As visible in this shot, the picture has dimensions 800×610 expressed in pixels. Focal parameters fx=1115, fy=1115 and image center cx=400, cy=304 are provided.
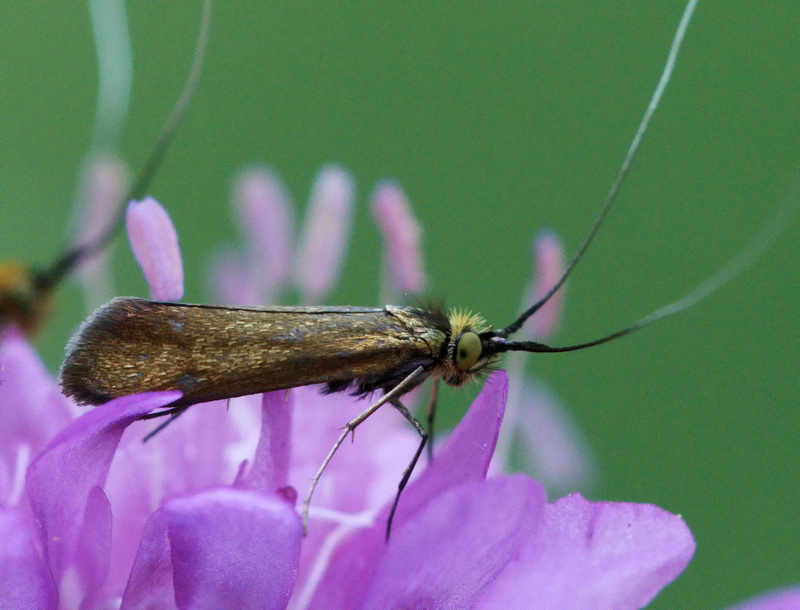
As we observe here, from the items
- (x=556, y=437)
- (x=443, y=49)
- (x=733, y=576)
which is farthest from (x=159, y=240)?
(x=443, y=49)

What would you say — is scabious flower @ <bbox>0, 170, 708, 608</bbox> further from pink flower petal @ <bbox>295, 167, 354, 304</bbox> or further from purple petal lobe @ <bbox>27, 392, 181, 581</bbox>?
pink flower petal @ <bbox>295, 167, 354, 304</bbox>

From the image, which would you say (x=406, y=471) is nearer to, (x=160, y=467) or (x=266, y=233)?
(x=160, y=467)

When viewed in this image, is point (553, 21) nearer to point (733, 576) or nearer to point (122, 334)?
point (733, 576)

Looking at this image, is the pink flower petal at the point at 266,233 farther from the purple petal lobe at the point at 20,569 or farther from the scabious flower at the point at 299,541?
the purple petal lobe at the point at 20,569

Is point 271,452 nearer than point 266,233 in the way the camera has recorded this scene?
Yes

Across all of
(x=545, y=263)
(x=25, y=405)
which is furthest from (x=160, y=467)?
(x=545, y=263)

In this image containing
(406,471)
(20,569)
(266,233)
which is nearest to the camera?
(20,569)

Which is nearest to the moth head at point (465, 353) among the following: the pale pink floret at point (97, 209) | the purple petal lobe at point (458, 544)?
the purple petal lobe at point (458, 544)

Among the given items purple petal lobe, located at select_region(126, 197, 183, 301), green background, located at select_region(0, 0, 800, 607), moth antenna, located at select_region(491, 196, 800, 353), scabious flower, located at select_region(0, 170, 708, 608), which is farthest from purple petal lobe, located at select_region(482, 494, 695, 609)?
green background, located at select_region(0, 0, 800, 607)
